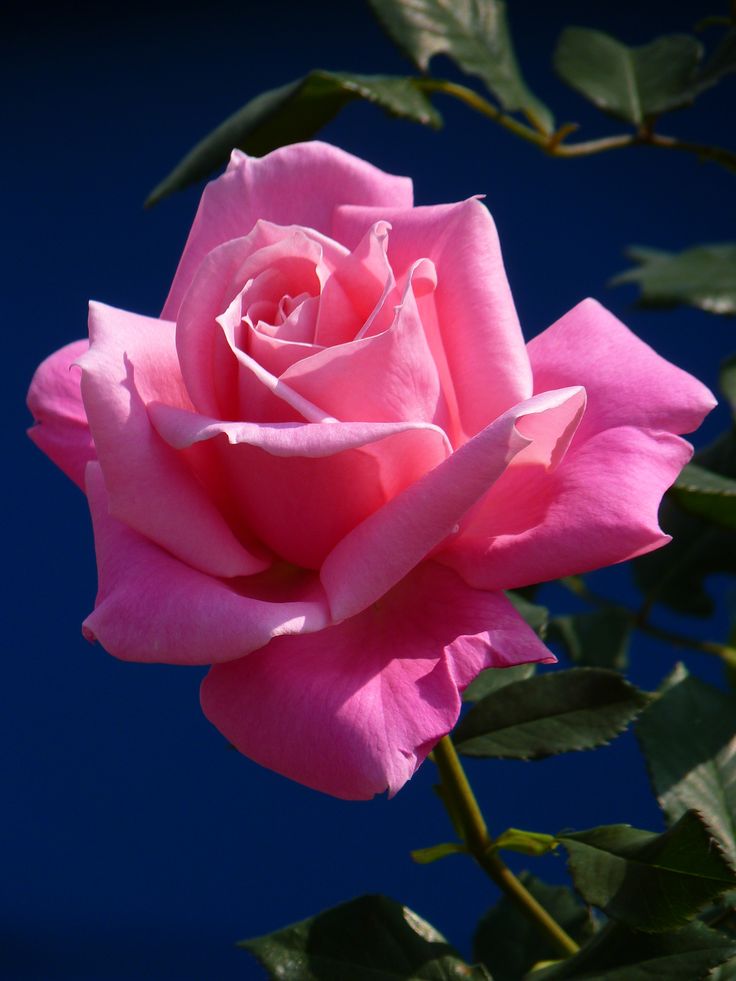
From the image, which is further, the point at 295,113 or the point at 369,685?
the point at 295,113

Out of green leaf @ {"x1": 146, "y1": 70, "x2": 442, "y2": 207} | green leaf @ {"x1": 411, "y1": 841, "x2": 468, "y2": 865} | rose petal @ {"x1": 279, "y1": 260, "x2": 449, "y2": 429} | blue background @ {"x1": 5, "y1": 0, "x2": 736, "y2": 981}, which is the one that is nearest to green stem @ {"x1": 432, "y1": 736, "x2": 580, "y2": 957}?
green leaf @ {"x1": 411, "y1": 841, "x2": 468, "y2": 865}

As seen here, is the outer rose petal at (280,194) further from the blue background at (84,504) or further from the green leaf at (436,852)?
the blue background at (84,504)

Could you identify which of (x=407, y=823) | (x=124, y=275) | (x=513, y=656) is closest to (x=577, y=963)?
(x=513, y=656)

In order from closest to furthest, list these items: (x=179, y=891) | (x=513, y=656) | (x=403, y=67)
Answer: (x=513, y=656) → (x=179, y=891) → (x=403, y=67)

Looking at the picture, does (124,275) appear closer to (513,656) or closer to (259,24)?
(259,24)

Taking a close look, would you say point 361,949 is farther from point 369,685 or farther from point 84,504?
point 84,504

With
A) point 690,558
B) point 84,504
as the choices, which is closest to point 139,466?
point 690,558

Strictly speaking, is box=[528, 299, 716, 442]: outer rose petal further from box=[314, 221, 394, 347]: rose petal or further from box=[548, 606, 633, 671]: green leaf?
box=[548, 606, 633, 671]: green leaf
